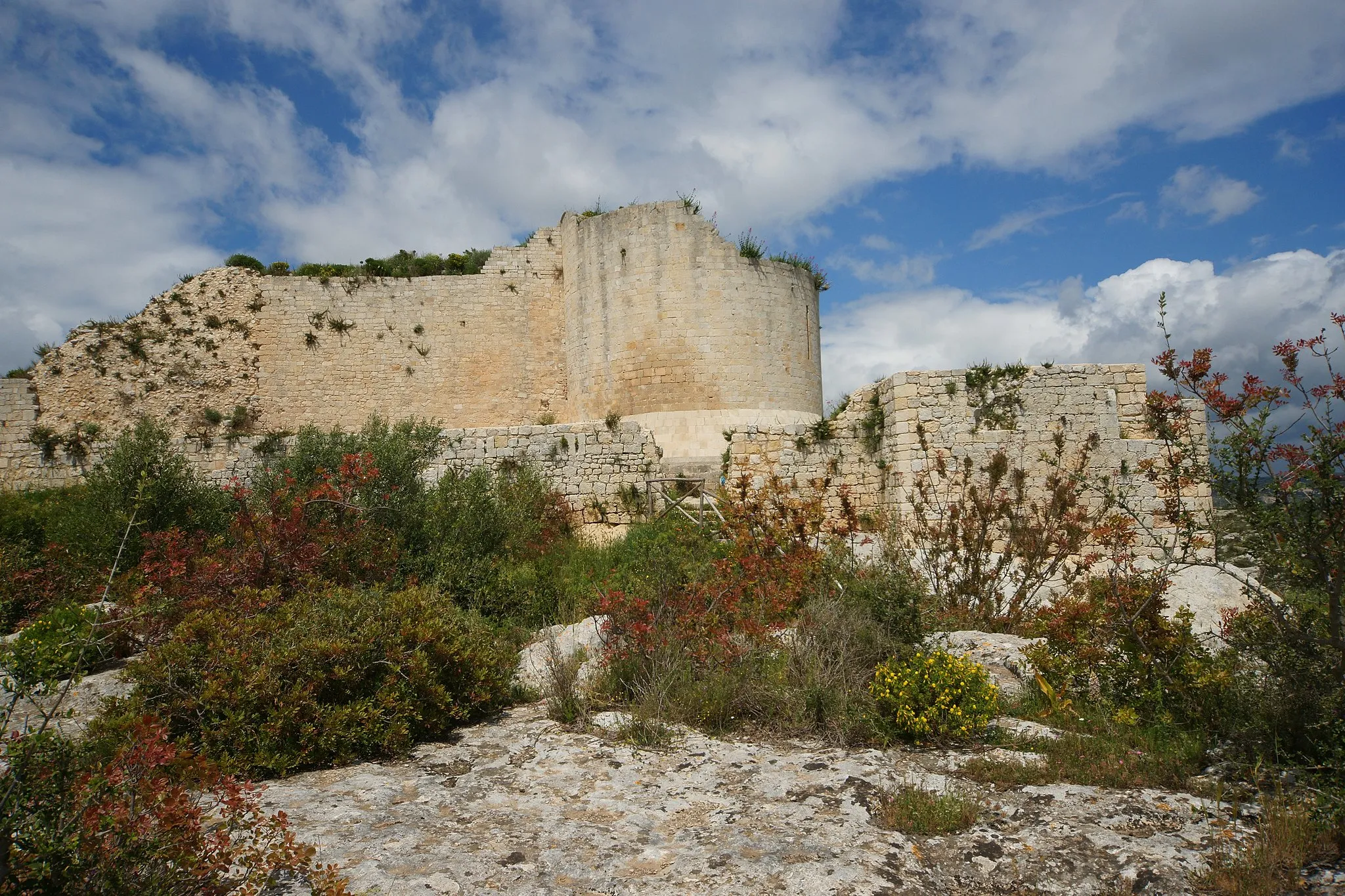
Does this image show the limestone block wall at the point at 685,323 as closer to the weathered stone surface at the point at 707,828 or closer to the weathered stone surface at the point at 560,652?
the weathered stone surface at the point at 560,652

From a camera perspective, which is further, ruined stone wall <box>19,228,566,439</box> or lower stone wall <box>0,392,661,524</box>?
ruined stone wall <box>19,228,566,439</box>

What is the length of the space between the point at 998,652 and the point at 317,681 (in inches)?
211

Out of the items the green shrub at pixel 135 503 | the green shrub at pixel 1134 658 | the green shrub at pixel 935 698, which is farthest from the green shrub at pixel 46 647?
the green shrub at pixel 135 503

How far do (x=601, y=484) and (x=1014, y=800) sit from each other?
964 cm

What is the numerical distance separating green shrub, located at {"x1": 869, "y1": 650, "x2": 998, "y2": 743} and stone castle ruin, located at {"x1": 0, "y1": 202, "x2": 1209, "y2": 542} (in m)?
6.56

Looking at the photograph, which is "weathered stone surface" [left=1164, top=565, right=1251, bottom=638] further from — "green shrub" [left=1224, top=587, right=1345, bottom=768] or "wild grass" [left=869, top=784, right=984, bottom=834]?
"wild grass" [left=869, top=784, right=984, bottom=834]

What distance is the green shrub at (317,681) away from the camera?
193 inches

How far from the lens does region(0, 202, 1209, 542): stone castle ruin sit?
44.1 feet

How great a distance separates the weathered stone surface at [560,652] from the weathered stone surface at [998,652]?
9.01 feet

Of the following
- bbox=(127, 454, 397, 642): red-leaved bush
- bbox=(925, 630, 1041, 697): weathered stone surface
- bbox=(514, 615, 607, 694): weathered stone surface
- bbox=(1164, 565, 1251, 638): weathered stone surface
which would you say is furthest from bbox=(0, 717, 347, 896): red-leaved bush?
bbox=(1164, 565, 1251, 638): weathered stone surface

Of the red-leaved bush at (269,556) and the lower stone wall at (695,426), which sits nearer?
the red-leaved bush at (269,556)

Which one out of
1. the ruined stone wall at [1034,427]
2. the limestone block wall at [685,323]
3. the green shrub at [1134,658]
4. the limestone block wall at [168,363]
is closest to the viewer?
the green shrub at [1134,658]

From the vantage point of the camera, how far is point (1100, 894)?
3445 mm

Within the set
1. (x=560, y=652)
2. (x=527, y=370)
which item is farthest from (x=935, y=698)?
(x=527, y=370)
